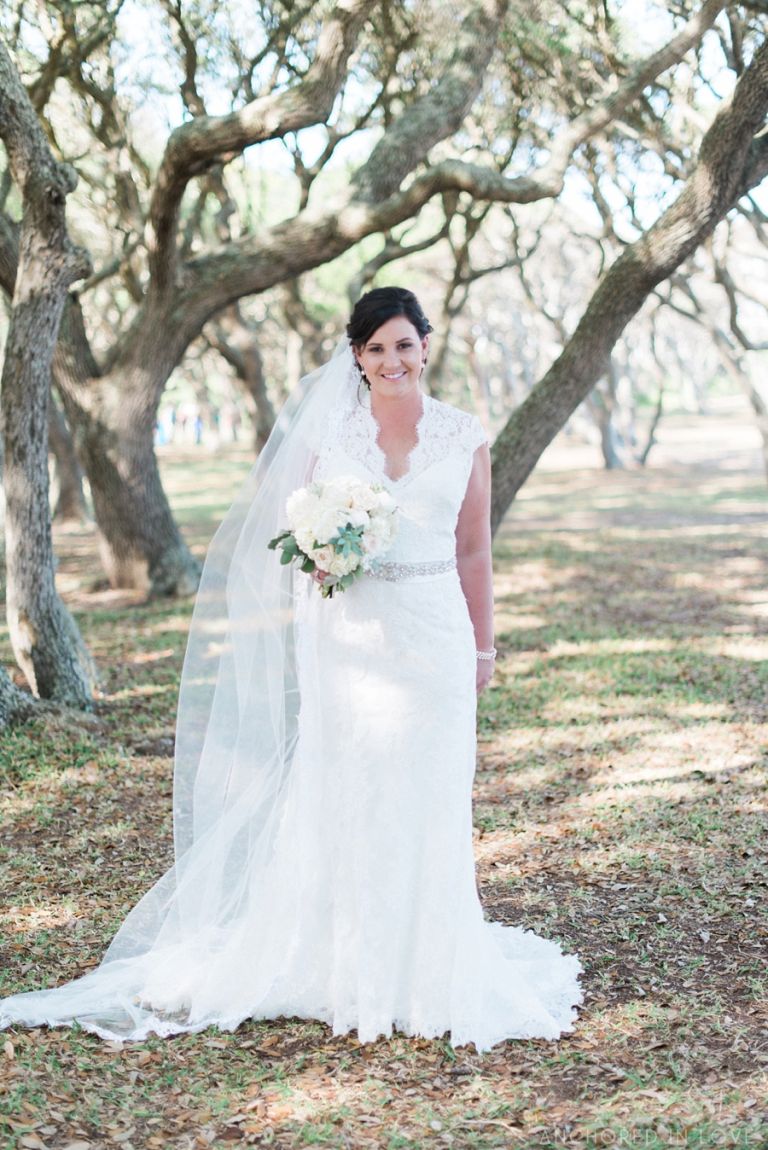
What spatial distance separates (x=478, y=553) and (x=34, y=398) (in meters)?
4.00

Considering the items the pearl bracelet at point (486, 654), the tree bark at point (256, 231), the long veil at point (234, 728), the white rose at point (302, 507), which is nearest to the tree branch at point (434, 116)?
the tree bark at point (256, 231)

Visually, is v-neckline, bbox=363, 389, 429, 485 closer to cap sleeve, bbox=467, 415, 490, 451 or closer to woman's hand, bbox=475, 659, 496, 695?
cap sleeve, bbox=467, 415, 490, 451

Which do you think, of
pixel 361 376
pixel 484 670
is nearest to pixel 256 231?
pixel 361 376

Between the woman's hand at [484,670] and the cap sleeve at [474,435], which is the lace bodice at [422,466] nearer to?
the cap sleeve at [474,435]

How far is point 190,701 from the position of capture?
4.54m

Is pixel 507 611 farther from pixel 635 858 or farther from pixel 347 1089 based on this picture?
pixel 347 1089

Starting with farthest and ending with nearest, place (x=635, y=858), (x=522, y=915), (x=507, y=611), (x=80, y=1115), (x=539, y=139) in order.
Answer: (x=539, y=139) < (x=507, y=611) < (x=635, y=858) < (x=522, y=915) < (x=80, y=1115)

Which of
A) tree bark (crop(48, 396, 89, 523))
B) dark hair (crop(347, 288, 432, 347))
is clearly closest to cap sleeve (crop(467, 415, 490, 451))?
dark hair (crop(347, 288, 432, 347))

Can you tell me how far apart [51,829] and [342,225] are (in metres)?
5.82

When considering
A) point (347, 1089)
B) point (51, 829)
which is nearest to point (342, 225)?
point (51, 829)

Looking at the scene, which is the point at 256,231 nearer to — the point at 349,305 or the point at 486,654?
the point at 349,305

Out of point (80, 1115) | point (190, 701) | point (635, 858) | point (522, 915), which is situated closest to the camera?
point (80, 1115)

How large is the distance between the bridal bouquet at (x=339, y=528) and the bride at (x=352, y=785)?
0.50ft

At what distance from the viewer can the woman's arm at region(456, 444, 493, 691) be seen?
4.34 metres
